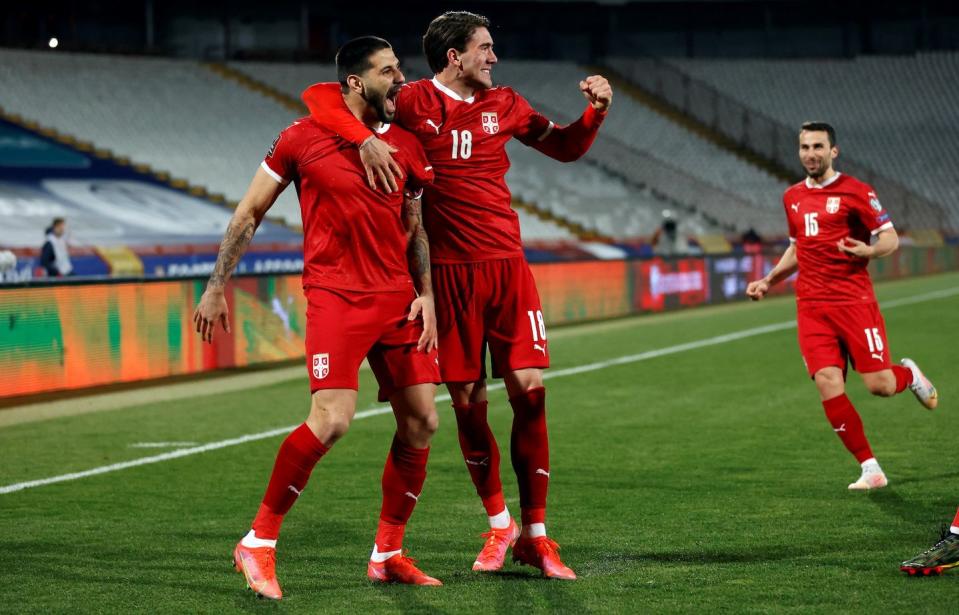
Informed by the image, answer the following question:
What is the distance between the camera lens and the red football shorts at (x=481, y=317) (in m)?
5.91

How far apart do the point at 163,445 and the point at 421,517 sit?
358cm

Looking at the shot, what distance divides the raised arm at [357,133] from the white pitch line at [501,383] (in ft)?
12.6

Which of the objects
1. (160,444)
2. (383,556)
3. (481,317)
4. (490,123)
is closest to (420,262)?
(481,317)

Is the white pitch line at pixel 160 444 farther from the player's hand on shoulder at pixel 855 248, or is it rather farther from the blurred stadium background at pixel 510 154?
the player's hand on shoulder at pixel 855 248

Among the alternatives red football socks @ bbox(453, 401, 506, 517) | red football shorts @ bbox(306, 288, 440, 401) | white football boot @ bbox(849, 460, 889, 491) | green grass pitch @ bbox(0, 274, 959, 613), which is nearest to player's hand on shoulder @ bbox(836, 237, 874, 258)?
white football boot @ bbox(849, 460, 889, 491)

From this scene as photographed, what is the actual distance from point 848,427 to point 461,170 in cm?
324

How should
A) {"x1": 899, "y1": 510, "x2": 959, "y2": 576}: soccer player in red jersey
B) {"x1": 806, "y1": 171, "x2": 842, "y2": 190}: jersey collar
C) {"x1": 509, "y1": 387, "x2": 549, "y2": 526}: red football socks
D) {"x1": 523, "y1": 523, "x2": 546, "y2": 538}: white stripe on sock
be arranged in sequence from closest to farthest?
{"x1": 899, "y1": 510, "x2": 959, "y2": 576}: soccer player in red jersey → {"x1": 523, "y1": 523, "x2": 546, "y2": 538}: white stripe on sock → {"x1": 509, "y1": 387, "x2": 549, "y2": 526}: red football socks → {"x1": 806, "y1": 171, "x2": 842, "y2": 190}: jersey collar

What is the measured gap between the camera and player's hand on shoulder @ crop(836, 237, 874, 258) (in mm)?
7996

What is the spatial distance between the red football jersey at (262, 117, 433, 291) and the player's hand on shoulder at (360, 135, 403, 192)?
125 mm

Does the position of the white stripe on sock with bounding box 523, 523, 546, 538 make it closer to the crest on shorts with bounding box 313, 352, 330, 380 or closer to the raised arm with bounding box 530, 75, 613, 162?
the crest on shorts with bounding box 313, 352, 330, 380

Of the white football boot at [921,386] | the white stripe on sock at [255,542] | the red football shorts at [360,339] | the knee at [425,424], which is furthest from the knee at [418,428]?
the white football boot at [921,386]

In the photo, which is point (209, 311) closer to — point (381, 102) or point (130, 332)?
point (381, 102)

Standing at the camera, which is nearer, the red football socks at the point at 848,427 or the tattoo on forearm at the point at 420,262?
the tattoo on forearm at the point at 420,262

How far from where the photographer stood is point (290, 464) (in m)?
5.34
